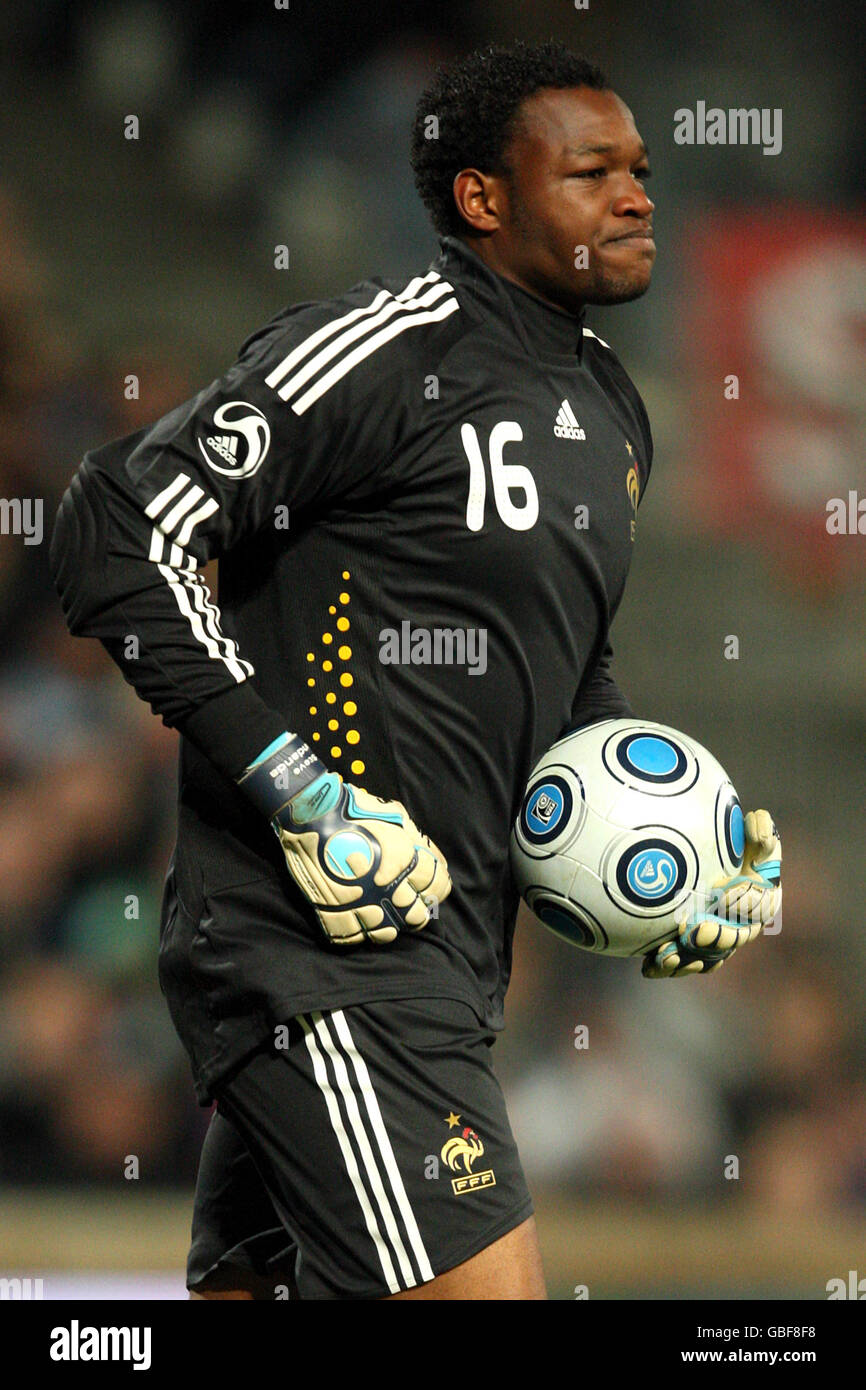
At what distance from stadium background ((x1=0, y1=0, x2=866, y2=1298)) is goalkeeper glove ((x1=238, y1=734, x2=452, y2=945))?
2628mm

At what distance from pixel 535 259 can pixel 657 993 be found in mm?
2883

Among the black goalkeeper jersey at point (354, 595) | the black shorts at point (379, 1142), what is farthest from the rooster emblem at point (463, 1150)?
the black goalkeeper jersey at point (354, 595)

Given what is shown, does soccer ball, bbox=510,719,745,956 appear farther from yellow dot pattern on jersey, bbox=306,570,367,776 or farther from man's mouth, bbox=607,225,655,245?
man's mouth, bbox=607,225,655,245

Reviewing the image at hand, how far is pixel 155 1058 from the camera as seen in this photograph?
4.64m

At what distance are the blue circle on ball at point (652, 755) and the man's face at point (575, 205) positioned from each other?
607 millimetres

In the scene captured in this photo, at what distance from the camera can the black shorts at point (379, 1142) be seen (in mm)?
1914

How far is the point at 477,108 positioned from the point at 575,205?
0.24 meters

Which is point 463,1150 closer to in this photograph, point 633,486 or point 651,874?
point 651,874

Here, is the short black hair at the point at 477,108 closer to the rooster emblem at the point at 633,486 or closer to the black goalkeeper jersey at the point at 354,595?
the black goalkeeper jersey at the point at 354,595

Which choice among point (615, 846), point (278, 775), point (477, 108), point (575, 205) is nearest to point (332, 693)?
point (278, 775)

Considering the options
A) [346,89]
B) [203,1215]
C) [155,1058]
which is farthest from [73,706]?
[203,1215]

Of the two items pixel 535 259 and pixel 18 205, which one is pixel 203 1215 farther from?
pixel 18 205

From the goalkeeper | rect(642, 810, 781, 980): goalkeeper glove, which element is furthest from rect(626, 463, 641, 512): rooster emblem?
rect(642, 810, 781, 980): goalkeeper glove

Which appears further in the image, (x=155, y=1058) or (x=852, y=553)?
(x=852, y=553)
